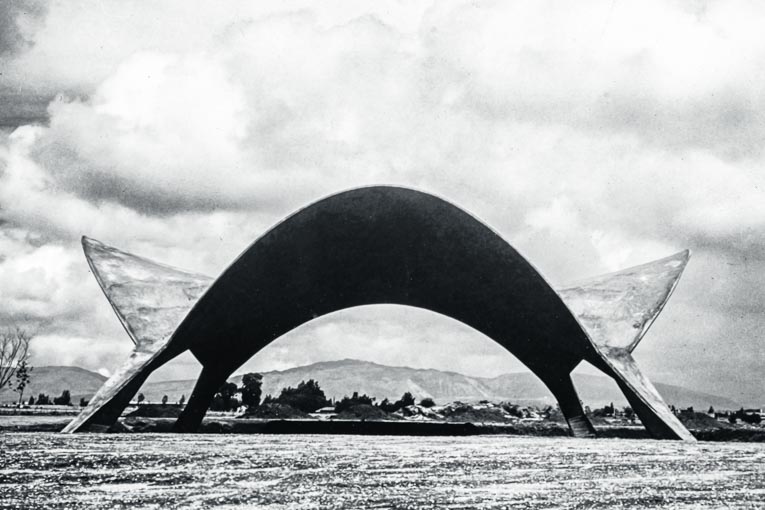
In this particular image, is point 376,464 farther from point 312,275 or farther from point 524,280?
point 312,275

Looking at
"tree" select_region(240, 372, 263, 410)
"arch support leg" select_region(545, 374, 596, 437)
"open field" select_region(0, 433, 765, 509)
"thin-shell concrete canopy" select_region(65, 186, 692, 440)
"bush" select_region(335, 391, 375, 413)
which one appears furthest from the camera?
"tree" select_region(240, 372, 263, 410)

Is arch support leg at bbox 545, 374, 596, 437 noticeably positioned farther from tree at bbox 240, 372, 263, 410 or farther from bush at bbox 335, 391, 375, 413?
tree at bbox 240, 372, 263, 410

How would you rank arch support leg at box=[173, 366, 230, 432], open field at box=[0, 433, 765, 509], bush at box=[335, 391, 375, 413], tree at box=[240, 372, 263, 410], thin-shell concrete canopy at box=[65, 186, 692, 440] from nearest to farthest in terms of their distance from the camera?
open field at box=[0, 433, 765, 509]
thin-shell concrete canopy at box=[65, 186, 692, 440]
arch support leg at box=[173, 366, 230, 432]
bush at box=[335, 391, 375, 413]
tree at box=[240, 372, 263, 410]

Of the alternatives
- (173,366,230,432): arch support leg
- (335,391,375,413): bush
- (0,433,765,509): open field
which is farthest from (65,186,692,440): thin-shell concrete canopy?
(335,391,375,413): bush

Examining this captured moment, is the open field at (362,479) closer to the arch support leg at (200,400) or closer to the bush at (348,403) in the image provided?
the arch support leg at (200,400)

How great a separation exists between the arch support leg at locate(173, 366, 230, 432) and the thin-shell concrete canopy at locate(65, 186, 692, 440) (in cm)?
4

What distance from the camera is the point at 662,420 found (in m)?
13.8

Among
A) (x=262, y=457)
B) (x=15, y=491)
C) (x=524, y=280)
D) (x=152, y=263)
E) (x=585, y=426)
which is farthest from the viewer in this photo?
(x=152, y=263)

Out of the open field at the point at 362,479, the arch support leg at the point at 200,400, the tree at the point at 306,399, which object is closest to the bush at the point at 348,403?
the tree at the point at 306,399

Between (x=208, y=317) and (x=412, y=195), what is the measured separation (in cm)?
576

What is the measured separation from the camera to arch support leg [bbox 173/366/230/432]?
18.1 metres

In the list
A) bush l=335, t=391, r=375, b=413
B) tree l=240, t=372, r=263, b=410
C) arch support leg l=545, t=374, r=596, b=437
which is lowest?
arch support leg l=545, t=374, r=596, b=437

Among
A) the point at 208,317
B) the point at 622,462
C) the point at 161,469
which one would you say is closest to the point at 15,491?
the point at 161,469

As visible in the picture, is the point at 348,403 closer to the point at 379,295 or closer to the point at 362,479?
the point at 379,295
